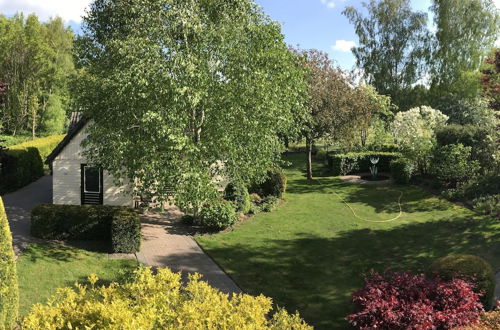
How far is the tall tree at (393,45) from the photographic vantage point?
4569 cm

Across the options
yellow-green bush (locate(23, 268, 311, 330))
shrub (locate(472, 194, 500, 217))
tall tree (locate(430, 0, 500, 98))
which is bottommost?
shrub (locate(472, 194, 500, 217))

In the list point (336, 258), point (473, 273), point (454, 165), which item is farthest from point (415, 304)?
point (454, 165)

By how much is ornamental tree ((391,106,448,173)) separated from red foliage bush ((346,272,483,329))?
17276mm

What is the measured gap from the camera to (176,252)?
14195mm

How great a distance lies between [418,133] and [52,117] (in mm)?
40998

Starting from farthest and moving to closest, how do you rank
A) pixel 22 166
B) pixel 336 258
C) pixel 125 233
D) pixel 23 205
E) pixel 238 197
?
1. pixel 22 166
2. pixel 23 205
3. pixel 238 197
4. pixel 125 233
5. pixel 336 258

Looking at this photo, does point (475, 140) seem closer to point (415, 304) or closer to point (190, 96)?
point (415, 304)

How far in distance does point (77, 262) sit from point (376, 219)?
1300 cm

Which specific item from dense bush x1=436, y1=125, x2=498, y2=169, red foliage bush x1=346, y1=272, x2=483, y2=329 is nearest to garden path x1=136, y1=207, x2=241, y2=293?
red foliage bush x1=346, y1=272, x2=483, y2=329

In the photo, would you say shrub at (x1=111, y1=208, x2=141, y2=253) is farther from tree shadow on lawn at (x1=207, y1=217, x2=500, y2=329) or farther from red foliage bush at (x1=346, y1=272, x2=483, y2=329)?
red foliage bush at (x1=346, y1=272, x2=483, y2=329)

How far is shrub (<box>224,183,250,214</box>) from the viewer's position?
18484mm

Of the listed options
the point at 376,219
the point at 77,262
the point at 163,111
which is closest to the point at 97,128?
the point at 163,111

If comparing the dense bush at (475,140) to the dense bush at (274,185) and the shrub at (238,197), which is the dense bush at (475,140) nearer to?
the dense bush at (274,185)

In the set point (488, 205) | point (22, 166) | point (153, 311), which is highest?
point (22, 166)
